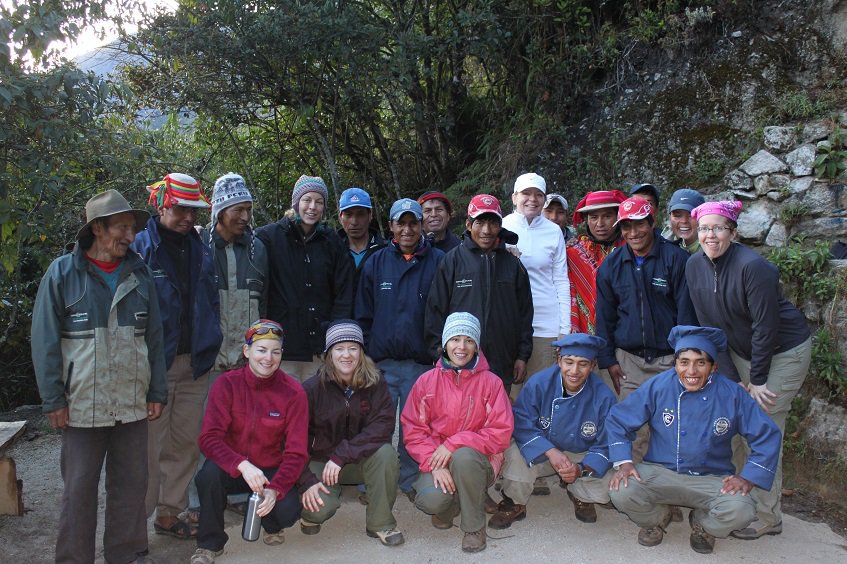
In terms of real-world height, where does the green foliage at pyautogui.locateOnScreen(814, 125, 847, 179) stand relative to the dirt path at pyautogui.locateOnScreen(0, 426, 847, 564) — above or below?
above

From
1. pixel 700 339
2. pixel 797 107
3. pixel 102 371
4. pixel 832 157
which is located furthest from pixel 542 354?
pixel 797 107

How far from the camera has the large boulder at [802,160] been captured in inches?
259

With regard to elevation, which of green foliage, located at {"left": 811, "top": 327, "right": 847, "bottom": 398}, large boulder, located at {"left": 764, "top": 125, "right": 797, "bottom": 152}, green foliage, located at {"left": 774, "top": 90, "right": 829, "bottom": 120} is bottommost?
green foliage, located at {"left": 811, "top": 327, "right": 847, "bottom": 398}

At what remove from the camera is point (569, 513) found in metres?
4.71

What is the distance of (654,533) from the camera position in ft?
13.9

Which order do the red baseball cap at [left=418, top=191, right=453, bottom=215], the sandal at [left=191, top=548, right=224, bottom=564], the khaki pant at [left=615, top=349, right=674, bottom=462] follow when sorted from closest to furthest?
the sandal at [left=191, top=548, right=224, bottom=564]
the khaki pant at [left=615, top=349, right=674, bottom=462]
the red baseball cap at [left=418, top=191, right=453, bottom=215]

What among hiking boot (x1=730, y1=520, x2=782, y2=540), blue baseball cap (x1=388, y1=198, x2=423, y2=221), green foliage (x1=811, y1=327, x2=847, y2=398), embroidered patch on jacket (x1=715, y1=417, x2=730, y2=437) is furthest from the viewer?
green foliage (x1=811, y1=327, x2=847, y2=398)

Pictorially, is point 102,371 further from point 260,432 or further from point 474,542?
point 474,542

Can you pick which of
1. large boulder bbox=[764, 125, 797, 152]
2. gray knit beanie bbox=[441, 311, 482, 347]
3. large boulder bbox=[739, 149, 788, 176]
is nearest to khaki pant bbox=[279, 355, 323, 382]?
gray knit beanie bbox=[441, 311, 482, 347]

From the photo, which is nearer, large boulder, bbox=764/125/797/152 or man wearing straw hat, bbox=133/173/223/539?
man wearing straw hat, bbox=133/173/223/539

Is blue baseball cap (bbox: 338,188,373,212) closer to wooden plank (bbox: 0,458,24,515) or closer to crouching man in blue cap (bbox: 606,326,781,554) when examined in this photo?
crouching man in blue cap (bbox: 606,326,781,554)

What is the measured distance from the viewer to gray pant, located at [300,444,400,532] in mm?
4227

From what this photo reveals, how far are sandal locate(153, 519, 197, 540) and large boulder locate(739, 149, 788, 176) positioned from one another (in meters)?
6.07

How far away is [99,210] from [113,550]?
1.86 meters
